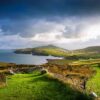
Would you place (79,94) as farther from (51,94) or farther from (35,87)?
(35,87)

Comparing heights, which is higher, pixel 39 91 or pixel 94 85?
pixel 39 91

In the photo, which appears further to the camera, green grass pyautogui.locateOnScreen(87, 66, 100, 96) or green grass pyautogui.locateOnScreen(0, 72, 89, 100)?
green grass pyautogui.locateOnScreen(87, 66, 100, 96)

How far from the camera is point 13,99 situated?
32.2 metres

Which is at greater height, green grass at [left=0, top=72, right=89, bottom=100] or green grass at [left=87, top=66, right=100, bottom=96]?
green grass at [left=0, top=72, right=89, bottom=100]

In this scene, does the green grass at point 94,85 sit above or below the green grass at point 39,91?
below

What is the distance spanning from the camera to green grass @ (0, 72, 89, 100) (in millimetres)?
32469

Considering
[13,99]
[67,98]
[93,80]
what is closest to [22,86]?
[13,99]

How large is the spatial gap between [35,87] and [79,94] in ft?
24.5

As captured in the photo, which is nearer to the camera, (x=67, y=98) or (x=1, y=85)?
(x=67, y=98)

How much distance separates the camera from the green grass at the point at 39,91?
3247cm

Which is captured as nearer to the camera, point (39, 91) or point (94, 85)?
point (39, 91)

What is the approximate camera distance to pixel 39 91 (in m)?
34.8

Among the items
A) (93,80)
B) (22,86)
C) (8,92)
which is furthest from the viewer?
(93,80)

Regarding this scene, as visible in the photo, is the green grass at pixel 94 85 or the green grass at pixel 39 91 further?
the green grass at pixel 94 85
